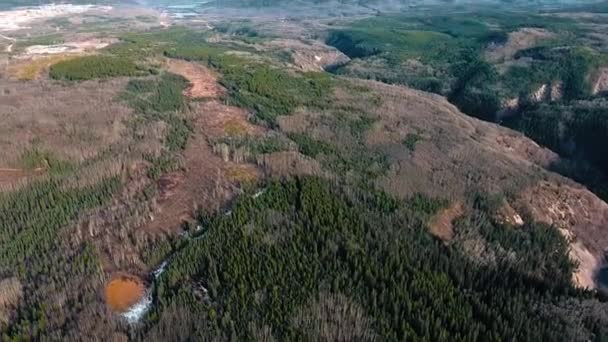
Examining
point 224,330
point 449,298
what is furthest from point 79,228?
point 449,298

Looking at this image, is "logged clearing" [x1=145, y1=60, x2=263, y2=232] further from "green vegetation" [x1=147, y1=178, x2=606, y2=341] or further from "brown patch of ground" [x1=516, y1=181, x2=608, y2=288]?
"brown patch of ground" [x1=516, y1=181, x2=608, y2=288]

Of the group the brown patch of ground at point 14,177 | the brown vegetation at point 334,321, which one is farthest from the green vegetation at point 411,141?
the brown patch of ground at point 14,177

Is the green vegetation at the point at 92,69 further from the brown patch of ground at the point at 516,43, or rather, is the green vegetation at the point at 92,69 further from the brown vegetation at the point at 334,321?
the brown patch of ground at the point at 516,43

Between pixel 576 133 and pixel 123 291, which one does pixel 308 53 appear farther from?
pixel 123 291

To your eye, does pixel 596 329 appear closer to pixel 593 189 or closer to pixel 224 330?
pixel 224 330

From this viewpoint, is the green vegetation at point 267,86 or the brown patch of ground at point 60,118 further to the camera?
the green vegetation at point 267,86

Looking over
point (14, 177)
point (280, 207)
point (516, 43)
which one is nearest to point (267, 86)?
point (14, 177)
